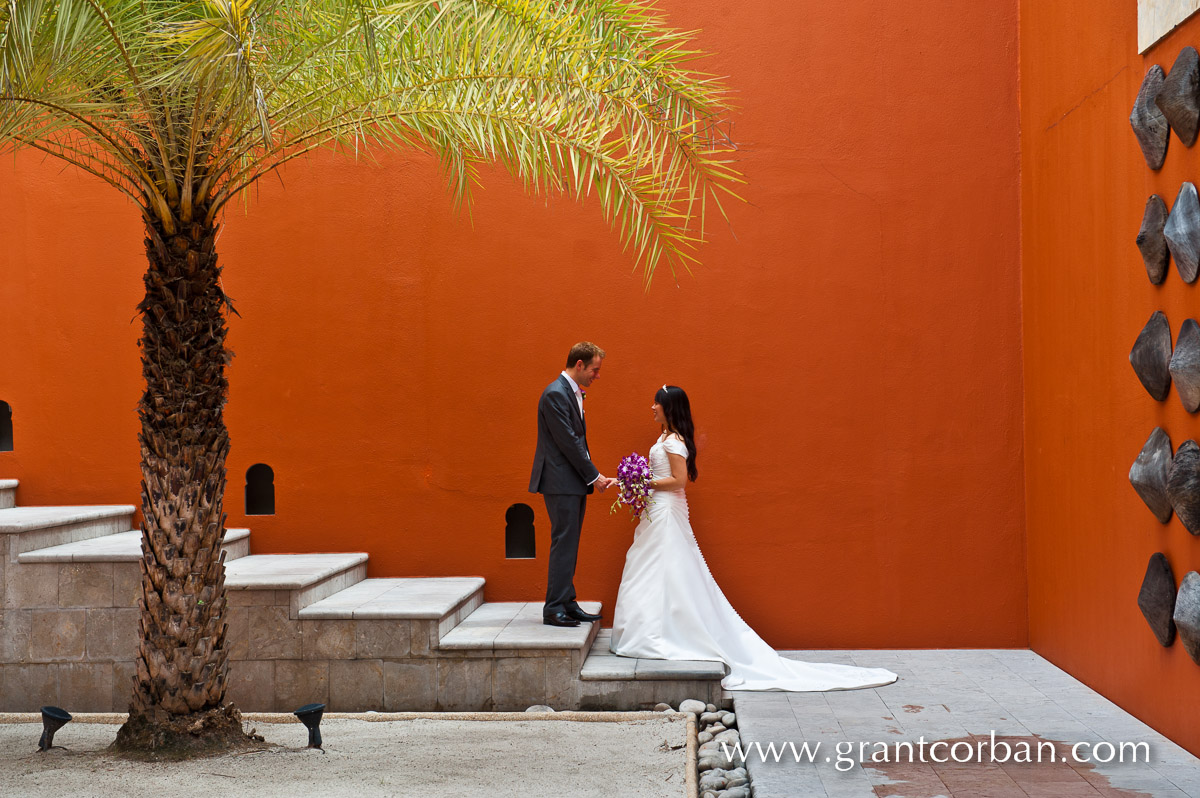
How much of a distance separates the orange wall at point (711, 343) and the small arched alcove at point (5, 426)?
0.17m

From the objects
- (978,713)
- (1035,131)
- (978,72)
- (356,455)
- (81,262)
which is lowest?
(978,713)

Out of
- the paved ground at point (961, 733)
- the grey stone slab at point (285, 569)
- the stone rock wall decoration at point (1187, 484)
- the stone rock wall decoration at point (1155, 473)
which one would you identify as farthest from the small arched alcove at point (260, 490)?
the stone rock wall decoration at point (1187, 484)

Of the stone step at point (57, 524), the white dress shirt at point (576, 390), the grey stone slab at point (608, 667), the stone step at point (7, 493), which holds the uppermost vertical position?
the white dress shirt at point (576, 390)

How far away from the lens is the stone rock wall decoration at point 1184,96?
4.40m

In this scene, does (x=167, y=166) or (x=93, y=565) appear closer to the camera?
(x=167, y=166)

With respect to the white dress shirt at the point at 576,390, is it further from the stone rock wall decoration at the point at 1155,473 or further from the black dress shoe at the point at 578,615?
the stone rock wall decoration at the point at 1155,473

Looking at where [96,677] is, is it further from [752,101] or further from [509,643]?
[752,101]

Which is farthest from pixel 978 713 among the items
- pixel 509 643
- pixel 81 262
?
pixel 81 262

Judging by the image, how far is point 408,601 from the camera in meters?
6.04

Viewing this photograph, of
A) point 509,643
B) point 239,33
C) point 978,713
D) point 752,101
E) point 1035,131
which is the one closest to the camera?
point 239,33

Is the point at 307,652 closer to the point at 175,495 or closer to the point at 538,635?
the point at 538,635

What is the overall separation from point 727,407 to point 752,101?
207 centimetres

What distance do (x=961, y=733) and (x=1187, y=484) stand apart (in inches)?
59.2

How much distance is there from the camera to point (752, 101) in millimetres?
7043
